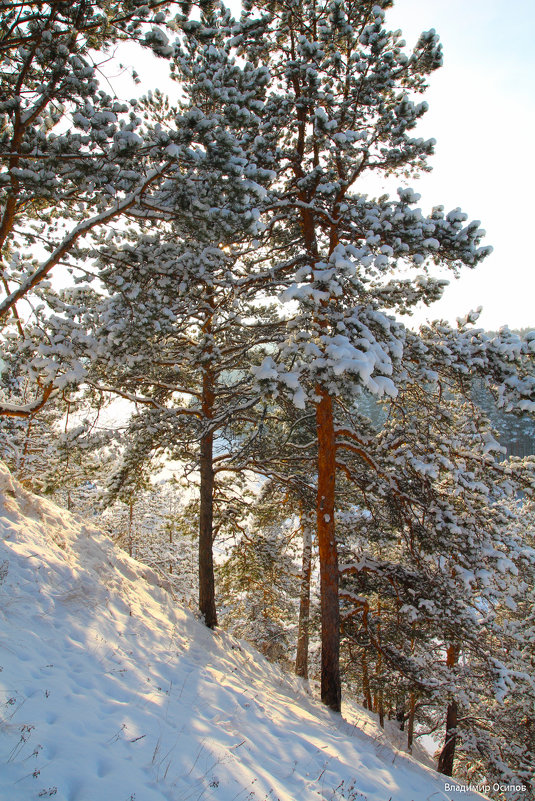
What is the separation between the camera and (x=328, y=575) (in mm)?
8227

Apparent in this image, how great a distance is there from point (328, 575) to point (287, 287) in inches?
225

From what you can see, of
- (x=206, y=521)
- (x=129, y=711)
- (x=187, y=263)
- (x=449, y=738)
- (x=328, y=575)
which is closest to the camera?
(x=129, y=711)

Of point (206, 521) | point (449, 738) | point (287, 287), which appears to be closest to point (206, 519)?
point (206, 521)

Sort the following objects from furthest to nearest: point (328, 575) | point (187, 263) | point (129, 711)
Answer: point (328, 575) < point (187, 263) < point (129, 711)

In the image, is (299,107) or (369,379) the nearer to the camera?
(369,379)

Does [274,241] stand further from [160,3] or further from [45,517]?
[45,517]

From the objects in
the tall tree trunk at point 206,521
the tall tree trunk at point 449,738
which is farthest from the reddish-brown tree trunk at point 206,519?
the tall tree trunk at point 449,738

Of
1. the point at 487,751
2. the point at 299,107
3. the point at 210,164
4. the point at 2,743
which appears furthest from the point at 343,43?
Result: the point at 487,751

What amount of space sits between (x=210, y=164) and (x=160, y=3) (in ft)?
7.04

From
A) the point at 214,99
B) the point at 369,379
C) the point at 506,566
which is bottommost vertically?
the point at 506,566

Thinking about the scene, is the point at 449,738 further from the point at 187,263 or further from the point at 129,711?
the point at 187,263

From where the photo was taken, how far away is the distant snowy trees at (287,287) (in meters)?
5.64

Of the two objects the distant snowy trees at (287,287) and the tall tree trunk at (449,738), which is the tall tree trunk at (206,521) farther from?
the tall tree trunk at (449,738)

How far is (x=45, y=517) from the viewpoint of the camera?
9.24 meters
